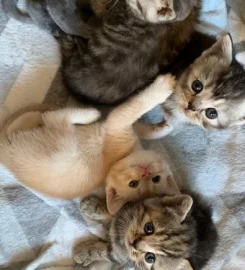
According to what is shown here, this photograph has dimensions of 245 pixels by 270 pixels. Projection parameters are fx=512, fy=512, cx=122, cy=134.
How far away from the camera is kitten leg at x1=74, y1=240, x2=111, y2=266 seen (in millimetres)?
1950

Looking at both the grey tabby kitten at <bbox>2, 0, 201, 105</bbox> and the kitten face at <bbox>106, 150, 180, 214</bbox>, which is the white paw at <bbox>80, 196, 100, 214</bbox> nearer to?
the kitten face at <bbox>106, 150, 180, 214</bbox>

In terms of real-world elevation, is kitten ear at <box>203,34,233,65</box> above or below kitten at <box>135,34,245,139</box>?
above

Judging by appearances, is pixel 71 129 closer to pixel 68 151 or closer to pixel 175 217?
pixel 68 151

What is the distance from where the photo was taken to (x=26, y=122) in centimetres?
184

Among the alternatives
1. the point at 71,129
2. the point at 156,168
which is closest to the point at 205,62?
the point at 156,168

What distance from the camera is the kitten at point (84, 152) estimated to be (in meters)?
1.74

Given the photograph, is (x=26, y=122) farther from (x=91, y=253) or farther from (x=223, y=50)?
(x=223, y=50)

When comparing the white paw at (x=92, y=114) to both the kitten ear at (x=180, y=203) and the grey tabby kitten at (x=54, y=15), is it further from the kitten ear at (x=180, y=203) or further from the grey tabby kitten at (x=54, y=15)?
the kitten ear at (x=180, y=203)

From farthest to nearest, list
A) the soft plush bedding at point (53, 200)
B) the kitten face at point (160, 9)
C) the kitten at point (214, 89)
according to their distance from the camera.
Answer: the soft plush bedding at point (53, 200)
the kitten at point (214, 89)
the kitten face at point (160, 9)

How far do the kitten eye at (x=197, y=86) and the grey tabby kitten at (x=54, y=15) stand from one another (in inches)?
16.3

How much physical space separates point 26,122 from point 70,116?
16 cm

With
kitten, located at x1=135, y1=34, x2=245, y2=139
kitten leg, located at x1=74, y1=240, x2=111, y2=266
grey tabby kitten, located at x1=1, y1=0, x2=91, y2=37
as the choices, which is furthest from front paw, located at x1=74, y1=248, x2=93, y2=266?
grey tabby kitten, located at x1=1, y1=0, x2=91, y2=37

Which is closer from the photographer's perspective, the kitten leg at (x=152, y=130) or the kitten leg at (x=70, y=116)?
the kitten leg at (x=70, y=116)

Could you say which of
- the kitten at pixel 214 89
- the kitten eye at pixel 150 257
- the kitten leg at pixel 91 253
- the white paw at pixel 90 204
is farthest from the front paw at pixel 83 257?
the kitten at pixel 214 89
